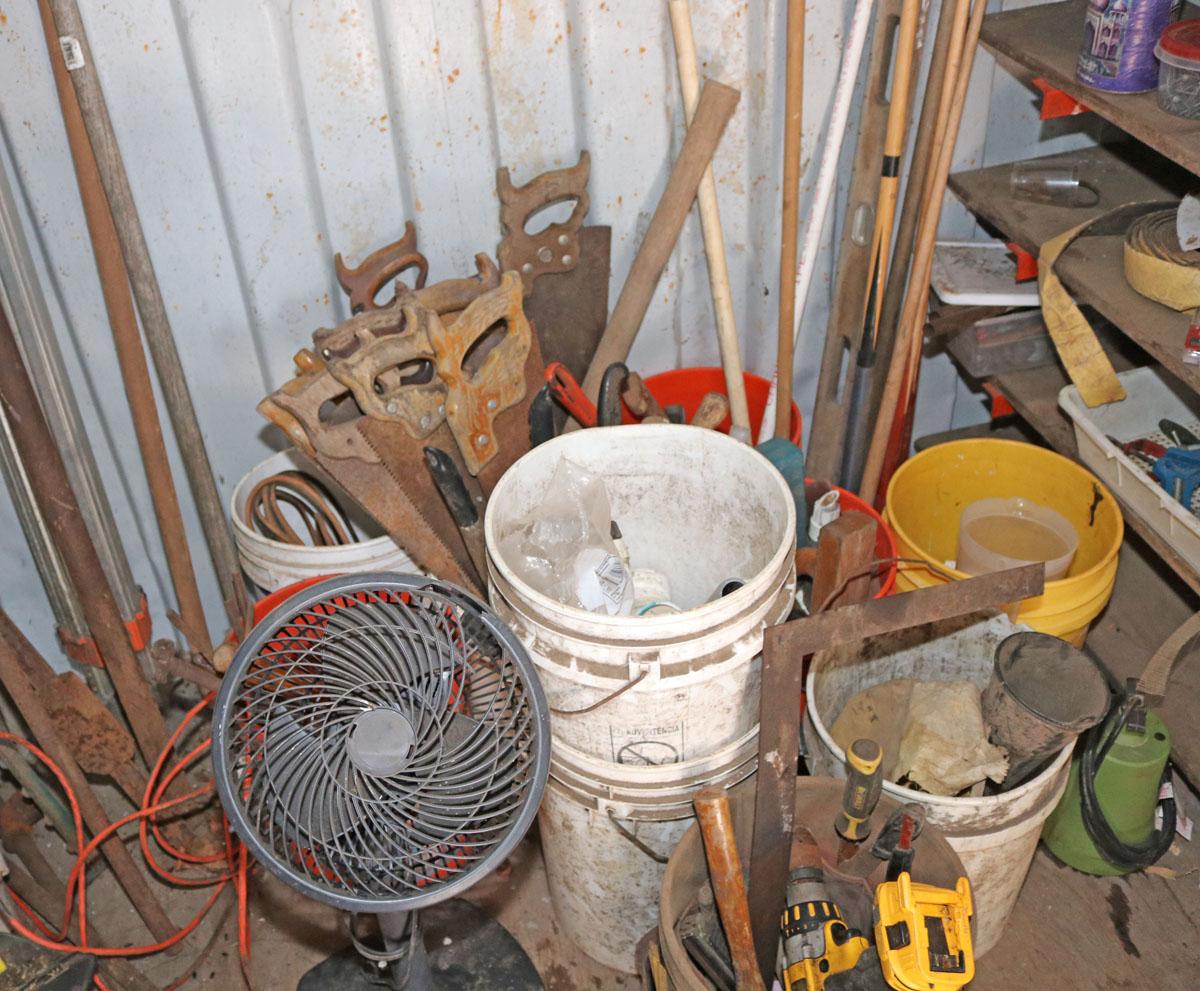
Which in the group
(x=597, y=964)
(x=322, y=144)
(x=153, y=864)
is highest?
(x=322, y=144)

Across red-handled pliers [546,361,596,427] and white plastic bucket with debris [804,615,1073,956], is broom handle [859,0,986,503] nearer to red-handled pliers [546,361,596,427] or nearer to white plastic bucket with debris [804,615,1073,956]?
white plastic bucket with debris [804,615,1073,956]

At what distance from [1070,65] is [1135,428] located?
70cm

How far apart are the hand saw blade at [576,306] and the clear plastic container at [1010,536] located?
0.82 meters

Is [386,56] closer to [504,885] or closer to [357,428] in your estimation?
[357,428]

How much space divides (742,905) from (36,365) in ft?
4.57

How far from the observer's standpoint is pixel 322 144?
6.56 feet

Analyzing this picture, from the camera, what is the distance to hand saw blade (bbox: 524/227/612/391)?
223 cm

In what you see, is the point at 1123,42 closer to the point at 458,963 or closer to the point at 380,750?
the point at 380,750

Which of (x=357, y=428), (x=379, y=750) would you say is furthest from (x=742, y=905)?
(x=357, y=428)

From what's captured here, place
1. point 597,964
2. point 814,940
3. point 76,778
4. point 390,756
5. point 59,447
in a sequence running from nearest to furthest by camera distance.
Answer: point 390,756 → point 814,940 → point 76,778 → point 59,447 → point 597,964

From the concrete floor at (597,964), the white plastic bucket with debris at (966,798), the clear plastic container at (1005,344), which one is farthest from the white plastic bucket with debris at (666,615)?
the clear plastic container at (1005,344)

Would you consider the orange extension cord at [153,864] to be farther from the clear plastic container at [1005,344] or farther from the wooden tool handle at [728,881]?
the clear plastic container at [1005,344]

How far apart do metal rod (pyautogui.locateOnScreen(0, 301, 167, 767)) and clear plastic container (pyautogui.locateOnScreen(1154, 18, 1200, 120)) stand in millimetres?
1769

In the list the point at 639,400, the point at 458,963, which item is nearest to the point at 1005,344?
the point at 639,400
